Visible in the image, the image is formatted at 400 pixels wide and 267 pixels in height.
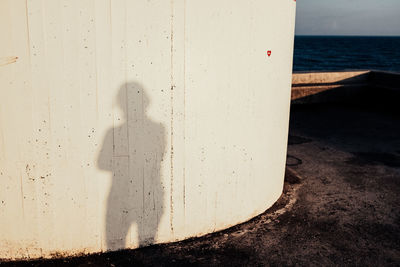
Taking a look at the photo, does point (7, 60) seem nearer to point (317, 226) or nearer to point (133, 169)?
point (133, 169)

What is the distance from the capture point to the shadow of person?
159 inches

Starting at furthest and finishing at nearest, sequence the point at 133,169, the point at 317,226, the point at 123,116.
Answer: the point at 317,226 < the point at 133,169 < the point at 123,116

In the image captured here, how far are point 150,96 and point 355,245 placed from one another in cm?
290

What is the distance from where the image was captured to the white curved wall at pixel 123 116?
374cm

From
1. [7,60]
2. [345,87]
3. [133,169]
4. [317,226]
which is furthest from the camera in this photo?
[345,87]

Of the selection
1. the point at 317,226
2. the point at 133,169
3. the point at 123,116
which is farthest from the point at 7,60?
the point at 317,226

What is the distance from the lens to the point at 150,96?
4066mm

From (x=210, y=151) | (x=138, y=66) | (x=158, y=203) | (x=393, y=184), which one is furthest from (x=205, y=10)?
(x=393, y=184)

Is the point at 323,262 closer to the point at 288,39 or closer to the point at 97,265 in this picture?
the point at 97,265

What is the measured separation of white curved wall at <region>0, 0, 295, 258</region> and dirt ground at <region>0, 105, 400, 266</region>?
9.9 inches

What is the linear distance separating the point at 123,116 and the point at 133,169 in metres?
0.59

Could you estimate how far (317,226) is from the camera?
5008 millimetres

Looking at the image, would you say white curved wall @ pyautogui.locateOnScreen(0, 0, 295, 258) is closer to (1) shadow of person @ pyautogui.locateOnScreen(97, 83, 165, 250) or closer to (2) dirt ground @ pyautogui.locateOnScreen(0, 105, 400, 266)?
(1) shadow of person @ pyautogui.locateOnScreen(97, 83, 165, 250)

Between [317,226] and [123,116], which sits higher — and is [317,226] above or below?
below
